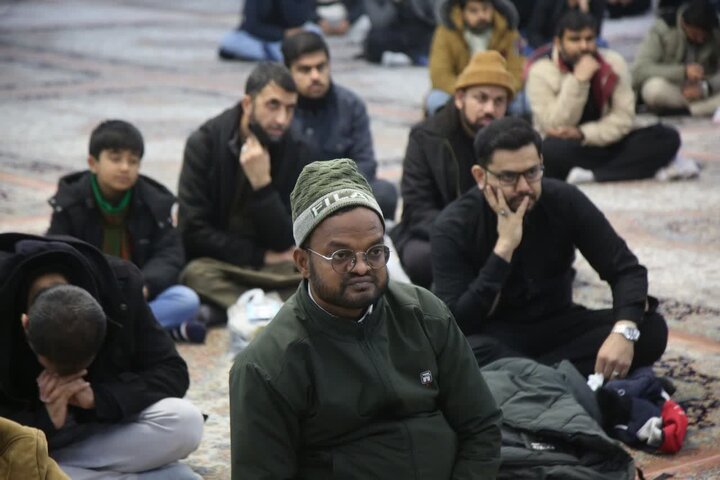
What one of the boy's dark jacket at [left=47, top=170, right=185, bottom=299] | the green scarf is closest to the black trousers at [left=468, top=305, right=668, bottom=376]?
the boy's dark jacket at [left=47, top=170, right=185, bottom=299]

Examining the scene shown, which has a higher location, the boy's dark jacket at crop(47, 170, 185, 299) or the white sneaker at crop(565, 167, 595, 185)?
the boy's dark jacket at crop(47, 170, 185, 299)

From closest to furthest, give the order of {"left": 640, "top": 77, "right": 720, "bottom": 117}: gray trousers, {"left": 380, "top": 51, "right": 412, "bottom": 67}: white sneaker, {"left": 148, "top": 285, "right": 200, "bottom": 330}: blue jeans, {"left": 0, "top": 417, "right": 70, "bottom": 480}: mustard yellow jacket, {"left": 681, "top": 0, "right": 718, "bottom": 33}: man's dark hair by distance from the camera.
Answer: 1. {"left": 0, "top": 417, "right": 70, "bottom": 480}: mustard yellow jacket
2. {"left": 148, "top": 285, "right": 200, "bottom": 330}: blue jeans
3. {"left": 681, "top": 0, "right": 718, "bottom": 33}: man's dark hair
4. {"left": 640, "top": 77, "right": 720, "bottom": 117}: gray trousers
5. {"left": 380, "top": 51, "right": 412, "bottom": 67}: white sneaker

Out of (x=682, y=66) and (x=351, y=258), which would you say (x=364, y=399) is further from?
(x=682, y=66)

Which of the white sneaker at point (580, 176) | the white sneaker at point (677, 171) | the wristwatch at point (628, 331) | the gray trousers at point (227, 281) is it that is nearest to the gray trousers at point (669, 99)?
the white sneaker at point (677, 171)

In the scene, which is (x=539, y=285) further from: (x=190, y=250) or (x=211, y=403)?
(x=190, y=250)

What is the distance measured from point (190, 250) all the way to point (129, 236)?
0.55m

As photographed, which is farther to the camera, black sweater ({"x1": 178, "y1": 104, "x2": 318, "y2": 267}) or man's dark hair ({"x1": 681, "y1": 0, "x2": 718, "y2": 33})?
man's dark hair ({"x1": 681, "y1": 0, "x2": 718, "y2": 33})

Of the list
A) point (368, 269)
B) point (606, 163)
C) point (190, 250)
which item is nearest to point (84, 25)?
point (606, 163)

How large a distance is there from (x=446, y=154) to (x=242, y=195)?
900 millimetres

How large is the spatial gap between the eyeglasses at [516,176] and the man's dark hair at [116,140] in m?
1.59

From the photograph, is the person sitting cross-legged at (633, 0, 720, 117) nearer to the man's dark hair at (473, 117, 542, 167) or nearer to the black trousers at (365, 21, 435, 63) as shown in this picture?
the black trousers at (365, 21, 435, 63)

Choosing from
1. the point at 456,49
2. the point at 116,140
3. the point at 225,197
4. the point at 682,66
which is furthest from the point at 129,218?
the point at 682,66

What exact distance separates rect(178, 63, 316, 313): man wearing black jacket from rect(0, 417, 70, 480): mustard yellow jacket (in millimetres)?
3133

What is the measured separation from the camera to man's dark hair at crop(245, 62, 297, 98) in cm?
620
